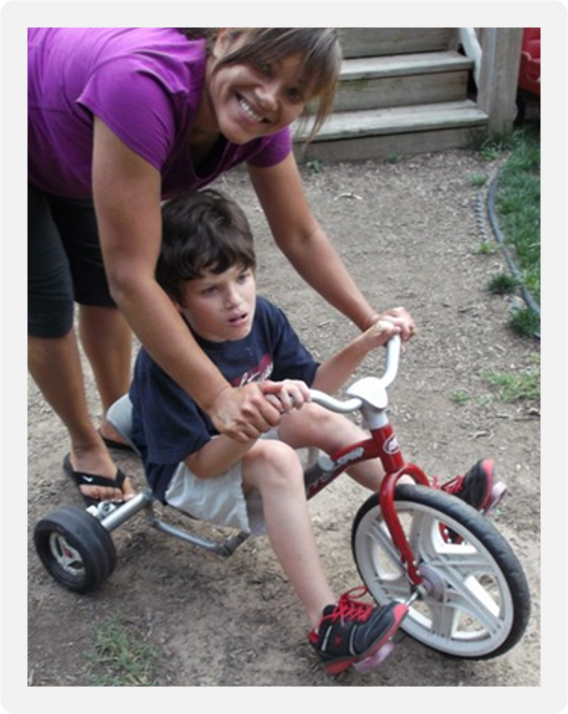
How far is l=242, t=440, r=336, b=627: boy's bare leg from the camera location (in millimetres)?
1827

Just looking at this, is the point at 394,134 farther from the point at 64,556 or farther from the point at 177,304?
the point at 64,556

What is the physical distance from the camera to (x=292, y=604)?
210 cm

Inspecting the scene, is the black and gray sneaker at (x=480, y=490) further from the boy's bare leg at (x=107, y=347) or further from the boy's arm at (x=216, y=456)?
the boy's bare leg at (x=107, y=347)

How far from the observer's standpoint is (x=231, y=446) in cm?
→ 176

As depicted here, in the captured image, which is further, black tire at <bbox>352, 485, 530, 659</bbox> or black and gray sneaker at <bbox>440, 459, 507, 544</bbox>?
black and gray sneaker at <bbox>440, 459, 507, 544</bbox>

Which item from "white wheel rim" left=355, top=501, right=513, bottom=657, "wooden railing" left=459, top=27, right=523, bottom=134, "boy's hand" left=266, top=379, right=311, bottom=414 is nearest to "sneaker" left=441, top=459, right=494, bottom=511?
"white wheel rim" left=355, top=501, right=513, bottom=657

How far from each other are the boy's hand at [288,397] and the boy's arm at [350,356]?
36 centimetres

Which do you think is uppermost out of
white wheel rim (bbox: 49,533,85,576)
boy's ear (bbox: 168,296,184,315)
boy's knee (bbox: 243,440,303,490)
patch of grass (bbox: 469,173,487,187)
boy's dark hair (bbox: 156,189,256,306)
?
boy's dark hair (bbox: 156,189,256,306)

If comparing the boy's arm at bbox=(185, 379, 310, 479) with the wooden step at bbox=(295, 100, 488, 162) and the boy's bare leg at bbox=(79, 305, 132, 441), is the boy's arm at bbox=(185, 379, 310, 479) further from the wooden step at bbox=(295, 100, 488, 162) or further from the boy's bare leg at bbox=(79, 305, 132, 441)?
the wooden step at bbox=(295, 100, 488, 162)

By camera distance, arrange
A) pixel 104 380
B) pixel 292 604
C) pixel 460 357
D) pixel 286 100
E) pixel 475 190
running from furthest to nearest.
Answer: pixel 475 190, pixel 460 357, pixel 104 380, pixel 292 604, pixel 286 100

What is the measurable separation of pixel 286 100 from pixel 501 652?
1.22 meters

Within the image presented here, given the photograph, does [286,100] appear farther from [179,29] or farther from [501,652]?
[501,652]

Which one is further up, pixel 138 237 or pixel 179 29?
pixel 179 29

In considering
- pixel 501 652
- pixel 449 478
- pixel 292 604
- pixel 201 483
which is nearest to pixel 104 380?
pixel 201 483
